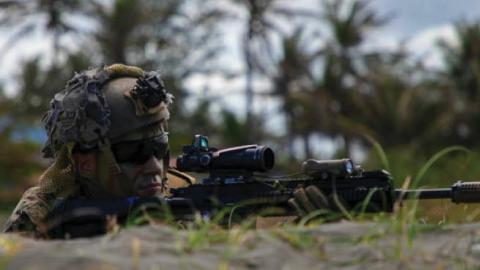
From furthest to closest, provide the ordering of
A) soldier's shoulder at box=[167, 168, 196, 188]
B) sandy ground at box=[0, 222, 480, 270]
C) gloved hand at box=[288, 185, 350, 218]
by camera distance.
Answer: soldier's shoulder at box=[167, 168, 196, 188]
gloved hand at box=[288, 185, 350, 218]
sandy ground at box=[0, 222, 480, 270]

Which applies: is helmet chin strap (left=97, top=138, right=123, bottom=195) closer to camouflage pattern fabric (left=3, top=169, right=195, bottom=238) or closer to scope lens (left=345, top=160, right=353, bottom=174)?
camouflage pattern fabric (left=3, top=169, right=195, bottom=238)

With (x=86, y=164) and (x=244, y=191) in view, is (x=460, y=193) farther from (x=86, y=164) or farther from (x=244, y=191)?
(x=86, y=164)

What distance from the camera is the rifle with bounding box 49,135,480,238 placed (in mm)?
5102

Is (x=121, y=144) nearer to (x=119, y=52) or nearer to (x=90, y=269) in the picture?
(x=90, y=269)

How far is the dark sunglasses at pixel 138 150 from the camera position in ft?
19.8

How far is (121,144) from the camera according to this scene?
605 cm

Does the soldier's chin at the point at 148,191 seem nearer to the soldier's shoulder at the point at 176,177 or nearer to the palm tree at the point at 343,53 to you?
the soldier's shoulder at the point at 176,177

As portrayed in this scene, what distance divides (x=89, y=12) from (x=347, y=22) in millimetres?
12761

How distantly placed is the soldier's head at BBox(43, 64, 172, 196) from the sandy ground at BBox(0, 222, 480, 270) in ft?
6.20

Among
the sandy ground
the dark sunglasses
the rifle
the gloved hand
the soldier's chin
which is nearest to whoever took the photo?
the sandy ground

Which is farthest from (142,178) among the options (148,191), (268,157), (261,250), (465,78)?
(465,78)

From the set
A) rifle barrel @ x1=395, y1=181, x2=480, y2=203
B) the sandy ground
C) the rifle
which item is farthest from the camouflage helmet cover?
the sandy ground

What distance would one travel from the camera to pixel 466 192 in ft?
16.8

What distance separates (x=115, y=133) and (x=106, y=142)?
2.8 inches
